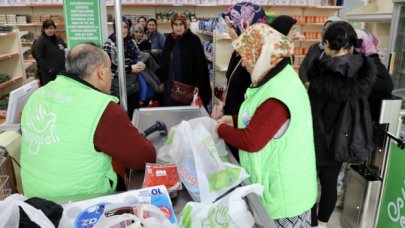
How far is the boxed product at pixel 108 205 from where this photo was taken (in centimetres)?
101

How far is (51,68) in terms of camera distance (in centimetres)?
598

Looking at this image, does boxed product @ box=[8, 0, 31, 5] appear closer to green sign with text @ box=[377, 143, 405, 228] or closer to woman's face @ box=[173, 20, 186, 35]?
woman's face @ box=[173, 20, 186, 35]

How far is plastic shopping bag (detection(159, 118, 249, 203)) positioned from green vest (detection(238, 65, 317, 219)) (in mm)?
199

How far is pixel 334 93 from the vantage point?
2137 millimetres

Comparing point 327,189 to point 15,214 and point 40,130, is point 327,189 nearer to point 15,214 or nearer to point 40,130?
point 40,130

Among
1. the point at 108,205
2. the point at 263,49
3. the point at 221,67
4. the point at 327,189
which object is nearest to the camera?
the point at 108,205

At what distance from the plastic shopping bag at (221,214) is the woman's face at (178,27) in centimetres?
309

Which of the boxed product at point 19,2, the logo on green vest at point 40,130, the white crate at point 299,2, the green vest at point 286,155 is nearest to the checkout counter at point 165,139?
the green vest at point 286,155

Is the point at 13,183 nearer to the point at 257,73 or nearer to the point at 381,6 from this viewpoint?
the point at 257,73

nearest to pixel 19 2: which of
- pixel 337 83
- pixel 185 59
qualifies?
pixel 185 59

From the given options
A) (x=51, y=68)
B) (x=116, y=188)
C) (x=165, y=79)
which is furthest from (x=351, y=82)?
(x=51, y=68)

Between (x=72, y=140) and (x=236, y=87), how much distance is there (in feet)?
3.84

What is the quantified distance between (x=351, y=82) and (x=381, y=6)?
2701 millimetres

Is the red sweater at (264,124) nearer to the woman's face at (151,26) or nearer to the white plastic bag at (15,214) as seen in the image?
the white plastic bag at (15,214)
